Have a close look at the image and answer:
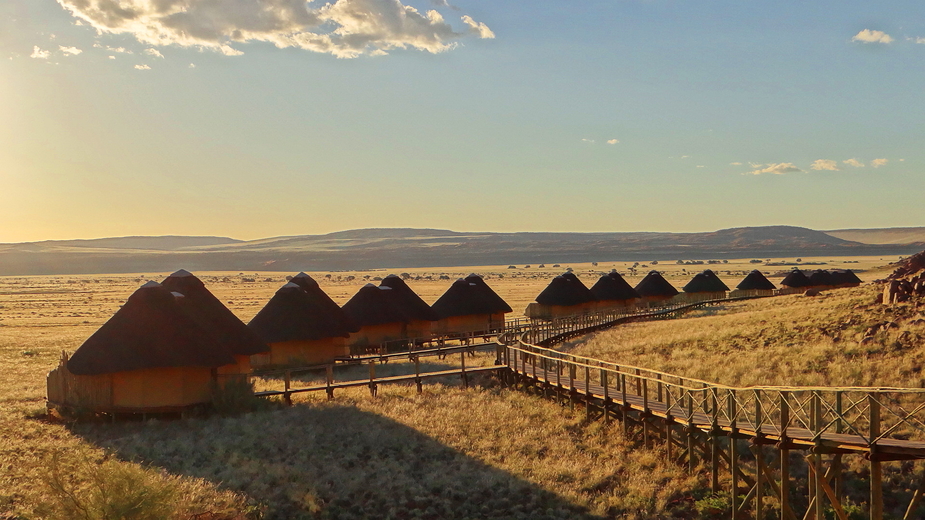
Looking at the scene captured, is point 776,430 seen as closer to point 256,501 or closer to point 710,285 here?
point 256,501

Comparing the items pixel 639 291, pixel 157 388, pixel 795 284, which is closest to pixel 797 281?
pixel 795 284

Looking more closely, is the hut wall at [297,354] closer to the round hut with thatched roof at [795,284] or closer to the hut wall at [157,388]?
the hut wall at [157,388]

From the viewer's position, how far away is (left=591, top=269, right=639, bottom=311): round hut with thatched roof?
55.8 meters

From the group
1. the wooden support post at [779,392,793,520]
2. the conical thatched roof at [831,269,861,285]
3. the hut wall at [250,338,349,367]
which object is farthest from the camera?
the conical thatched roof at [831,269,861,285]

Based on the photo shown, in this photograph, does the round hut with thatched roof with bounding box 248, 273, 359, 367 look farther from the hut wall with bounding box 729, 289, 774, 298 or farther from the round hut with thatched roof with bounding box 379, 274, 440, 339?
the hut wall with bounding box 729, 289, 774, 298

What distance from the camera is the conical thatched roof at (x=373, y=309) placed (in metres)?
38.4

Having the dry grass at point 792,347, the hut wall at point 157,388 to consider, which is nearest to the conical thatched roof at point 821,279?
the dry grass at point 792,347

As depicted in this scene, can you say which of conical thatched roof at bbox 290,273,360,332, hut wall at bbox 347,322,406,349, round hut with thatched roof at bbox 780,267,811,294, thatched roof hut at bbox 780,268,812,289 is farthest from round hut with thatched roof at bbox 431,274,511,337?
thatched roof hut at bbox 780,268,812,289

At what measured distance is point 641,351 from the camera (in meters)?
32.0

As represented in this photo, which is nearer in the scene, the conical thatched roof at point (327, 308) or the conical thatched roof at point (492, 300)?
the conical thatched roof at point (327, 308)

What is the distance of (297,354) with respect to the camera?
105 ft

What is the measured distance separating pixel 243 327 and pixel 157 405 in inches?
223

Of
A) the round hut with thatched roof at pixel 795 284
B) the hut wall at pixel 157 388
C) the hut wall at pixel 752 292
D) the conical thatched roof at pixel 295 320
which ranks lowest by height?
the hut wall at pixel 752 292

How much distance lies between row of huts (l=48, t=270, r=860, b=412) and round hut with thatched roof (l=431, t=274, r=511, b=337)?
0.20 ft
